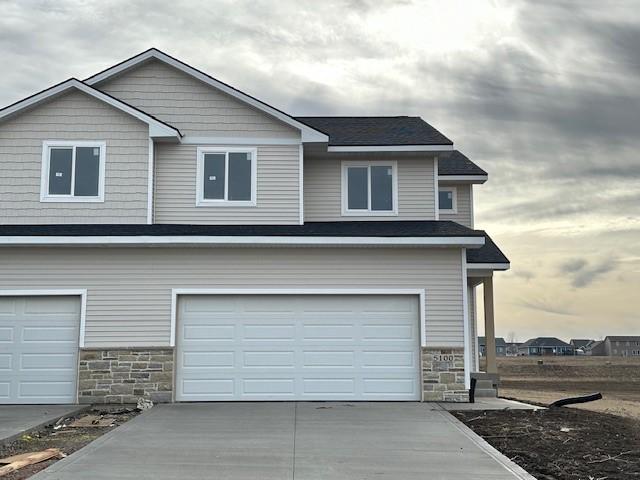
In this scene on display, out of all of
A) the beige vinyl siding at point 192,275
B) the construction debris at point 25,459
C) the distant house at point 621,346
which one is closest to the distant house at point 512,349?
the distant house at point 621,346

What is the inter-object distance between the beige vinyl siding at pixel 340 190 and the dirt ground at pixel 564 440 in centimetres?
553

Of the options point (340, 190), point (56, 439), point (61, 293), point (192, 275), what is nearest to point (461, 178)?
point (340, 190)

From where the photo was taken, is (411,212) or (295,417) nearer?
(295,417)

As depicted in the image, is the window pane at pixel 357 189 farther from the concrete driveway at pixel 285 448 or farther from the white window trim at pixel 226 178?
the concrete driveway at pixel 285 448

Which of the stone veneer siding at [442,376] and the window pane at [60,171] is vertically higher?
the window pane at [60,171]

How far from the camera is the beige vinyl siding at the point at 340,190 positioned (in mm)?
17484

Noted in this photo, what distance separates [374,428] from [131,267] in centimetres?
648

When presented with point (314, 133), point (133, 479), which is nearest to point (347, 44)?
point (314, 133)

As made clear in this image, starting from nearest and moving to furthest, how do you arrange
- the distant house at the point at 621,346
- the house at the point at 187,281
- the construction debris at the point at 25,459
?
the construction debris at the point at 25,459, the house at the point at 187,281, the distant house at the point at 621,346

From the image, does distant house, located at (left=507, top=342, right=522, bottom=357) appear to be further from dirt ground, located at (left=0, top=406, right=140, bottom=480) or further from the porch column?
dirt ground, located at (left=0, top=406, right=140, bottom=480)

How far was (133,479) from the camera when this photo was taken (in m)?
8.52

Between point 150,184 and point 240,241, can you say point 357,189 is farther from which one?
point 150,184

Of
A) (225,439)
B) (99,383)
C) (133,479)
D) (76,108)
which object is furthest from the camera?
(76,108)

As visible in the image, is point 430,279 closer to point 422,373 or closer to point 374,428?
point 422,373
